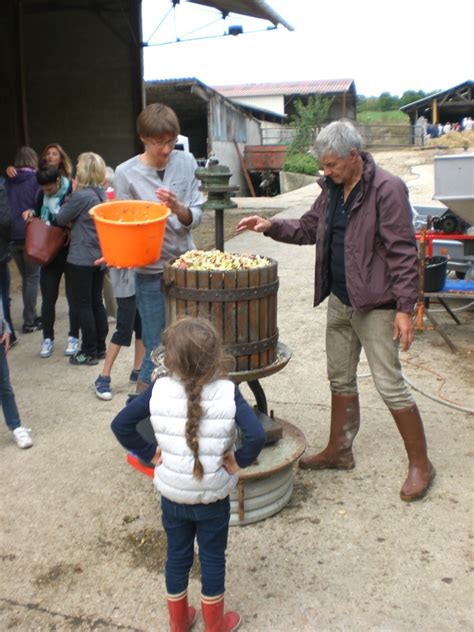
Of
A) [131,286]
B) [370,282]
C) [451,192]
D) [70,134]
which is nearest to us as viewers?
[370,282]

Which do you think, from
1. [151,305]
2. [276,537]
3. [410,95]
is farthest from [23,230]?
[410,95]

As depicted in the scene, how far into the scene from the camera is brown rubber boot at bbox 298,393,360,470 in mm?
3791

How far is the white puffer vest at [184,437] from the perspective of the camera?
2229 millimetres

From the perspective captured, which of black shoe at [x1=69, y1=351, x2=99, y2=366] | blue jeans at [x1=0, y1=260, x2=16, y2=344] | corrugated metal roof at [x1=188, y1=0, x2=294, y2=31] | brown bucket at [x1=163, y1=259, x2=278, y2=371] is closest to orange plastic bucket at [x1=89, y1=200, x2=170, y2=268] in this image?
brown bucket at [x1=163, y1=259, x2=278, y2=371]

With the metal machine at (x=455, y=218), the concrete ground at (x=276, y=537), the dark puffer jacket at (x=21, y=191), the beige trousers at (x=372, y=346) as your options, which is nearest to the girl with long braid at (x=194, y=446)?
the concrete ground at (x=276, y=537)

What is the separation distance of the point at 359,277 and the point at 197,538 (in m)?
1.50

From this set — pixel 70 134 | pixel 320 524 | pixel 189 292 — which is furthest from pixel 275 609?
pixel 70 134

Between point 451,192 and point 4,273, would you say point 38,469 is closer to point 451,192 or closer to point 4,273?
point 4,273

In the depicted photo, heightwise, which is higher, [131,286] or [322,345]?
[131,286]

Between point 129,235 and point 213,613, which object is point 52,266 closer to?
point 129,235

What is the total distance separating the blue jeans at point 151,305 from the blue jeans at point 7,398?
0.93m

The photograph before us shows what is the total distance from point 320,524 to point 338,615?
66 cm

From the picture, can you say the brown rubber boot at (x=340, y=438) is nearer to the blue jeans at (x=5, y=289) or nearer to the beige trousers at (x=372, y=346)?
the beige trousers at (x=372, y=346)

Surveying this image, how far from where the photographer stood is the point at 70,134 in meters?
15.1
